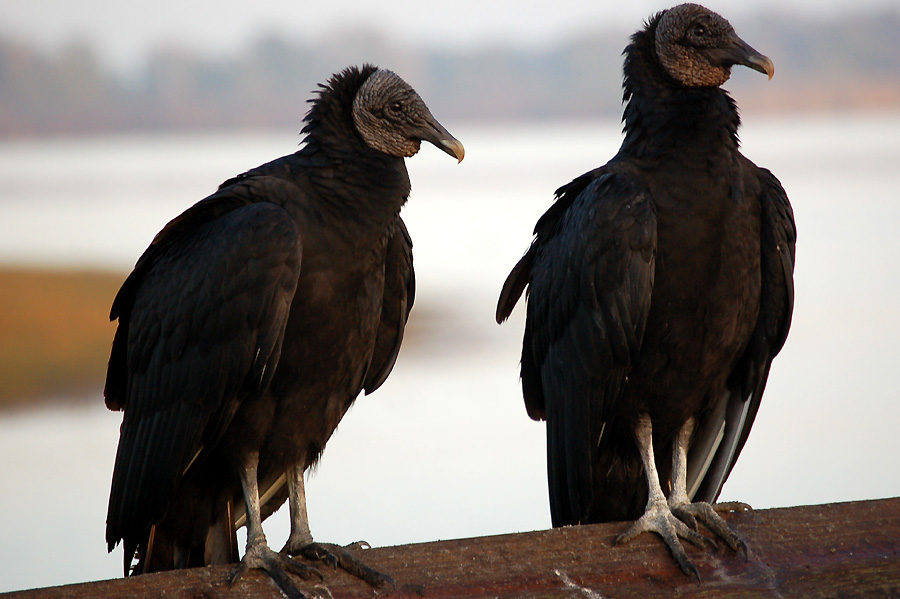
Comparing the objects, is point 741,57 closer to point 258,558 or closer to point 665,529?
point 665,529

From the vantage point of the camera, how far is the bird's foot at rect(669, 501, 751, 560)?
8.70ft

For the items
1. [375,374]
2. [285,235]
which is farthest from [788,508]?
[285,235]

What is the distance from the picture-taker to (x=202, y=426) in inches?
104

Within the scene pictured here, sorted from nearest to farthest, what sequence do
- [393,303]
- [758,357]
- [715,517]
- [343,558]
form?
[343,558], [715,517], [393,303], [758,357]

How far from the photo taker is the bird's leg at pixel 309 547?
2.42m

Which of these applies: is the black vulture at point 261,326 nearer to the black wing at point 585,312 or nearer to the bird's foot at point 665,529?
the black wing at point 585,312

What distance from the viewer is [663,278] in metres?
2.90

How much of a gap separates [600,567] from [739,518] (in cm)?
48

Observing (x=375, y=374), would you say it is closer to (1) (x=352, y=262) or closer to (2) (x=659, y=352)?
(1) (x=352, y=262)

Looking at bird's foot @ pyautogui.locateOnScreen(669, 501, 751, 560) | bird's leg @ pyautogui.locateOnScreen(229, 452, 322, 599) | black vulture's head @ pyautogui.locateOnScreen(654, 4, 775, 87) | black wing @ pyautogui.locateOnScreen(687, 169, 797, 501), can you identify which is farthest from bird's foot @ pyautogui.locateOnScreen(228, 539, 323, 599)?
black vulture's head @ pyautogui.locateOnScreen(654, 4, 775, 87)

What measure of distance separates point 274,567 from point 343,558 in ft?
0.53

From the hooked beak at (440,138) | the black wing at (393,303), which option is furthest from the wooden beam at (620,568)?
the hooked beak at (440,138)

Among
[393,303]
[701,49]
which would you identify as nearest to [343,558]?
[393,303]

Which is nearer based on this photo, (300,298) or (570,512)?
(300,298)
